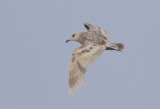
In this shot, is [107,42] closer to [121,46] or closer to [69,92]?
[121,46]

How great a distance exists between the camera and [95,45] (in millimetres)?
34031

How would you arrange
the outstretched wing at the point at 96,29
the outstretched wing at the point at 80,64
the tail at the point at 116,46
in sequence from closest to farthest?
the outstretched wing at the point at 80,64 < the tail at the point at 116,46 < the outstretched wing at the point at 96,29

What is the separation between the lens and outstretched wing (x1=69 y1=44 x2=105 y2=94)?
32.5 m

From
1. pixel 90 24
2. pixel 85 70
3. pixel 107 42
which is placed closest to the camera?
pixel 85 70

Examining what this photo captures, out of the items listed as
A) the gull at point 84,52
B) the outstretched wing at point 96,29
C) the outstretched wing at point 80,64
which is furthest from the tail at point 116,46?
the outstretched wing at point 96,29

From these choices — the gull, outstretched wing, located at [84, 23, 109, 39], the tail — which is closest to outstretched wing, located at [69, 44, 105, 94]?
the gull

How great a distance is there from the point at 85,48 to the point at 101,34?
3.11 metres

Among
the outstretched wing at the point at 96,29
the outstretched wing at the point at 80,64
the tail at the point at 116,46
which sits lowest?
the outstretched wing at the point at 80,64

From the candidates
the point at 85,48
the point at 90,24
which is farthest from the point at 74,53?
the point at 90,24

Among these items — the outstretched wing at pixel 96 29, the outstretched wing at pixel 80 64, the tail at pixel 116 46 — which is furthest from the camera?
the outstretched wing at pixel 96 29

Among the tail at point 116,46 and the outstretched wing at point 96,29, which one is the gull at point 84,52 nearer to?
the tail at point 116,46

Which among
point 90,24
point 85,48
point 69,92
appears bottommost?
point 69,92

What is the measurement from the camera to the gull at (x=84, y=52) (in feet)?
107

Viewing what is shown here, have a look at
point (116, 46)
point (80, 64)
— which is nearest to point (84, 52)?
point (80, 64)
